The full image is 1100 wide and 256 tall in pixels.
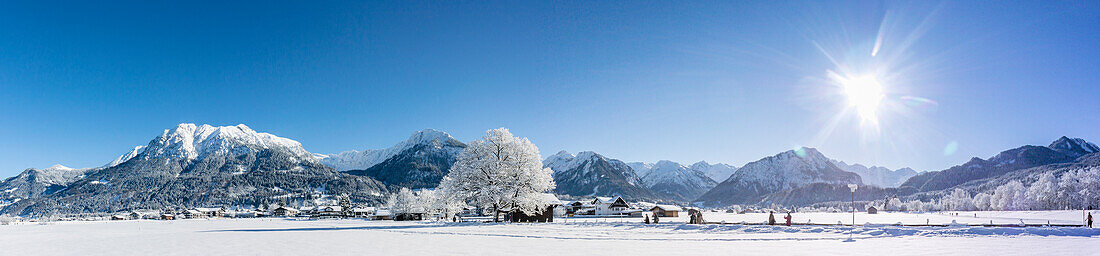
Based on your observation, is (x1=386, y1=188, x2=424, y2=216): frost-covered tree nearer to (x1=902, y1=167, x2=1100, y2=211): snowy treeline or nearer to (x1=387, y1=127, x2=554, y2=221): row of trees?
(x1=387, y1=127, x2=554, y2=221): row of trees

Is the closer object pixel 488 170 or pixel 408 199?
pixel 488 170

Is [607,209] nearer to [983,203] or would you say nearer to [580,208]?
[580,208]

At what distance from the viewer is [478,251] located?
21297 millimetres

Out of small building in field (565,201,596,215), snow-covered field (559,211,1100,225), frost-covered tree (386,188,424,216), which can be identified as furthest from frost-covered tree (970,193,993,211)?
frost-covered tree (386,188,424,216)

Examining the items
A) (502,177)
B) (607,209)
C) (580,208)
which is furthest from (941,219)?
(580,208)

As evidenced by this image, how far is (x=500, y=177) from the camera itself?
184 feet

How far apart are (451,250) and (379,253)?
2801mm

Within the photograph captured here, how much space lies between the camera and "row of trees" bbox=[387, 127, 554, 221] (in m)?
55.6

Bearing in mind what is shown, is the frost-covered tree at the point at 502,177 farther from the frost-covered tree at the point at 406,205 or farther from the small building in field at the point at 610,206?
the small building in field at the point at 610,206

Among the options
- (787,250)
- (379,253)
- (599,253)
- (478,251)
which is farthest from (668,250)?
(379,253)

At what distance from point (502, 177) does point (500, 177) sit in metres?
0.21

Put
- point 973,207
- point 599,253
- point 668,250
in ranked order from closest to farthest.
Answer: point 599,253 → point 668,250 → point 973,207

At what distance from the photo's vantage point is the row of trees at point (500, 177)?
55625 millimetres

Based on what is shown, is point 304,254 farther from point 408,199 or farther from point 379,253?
point 408,199
